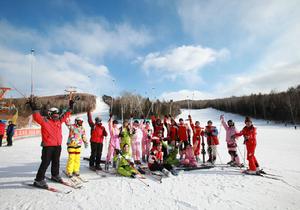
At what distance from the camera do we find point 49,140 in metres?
5.01

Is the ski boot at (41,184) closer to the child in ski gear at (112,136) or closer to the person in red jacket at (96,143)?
the person in red jacket at (96,143)

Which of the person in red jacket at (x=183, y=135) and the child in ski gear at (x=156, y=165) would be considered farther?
the person in red jacket at (x=183, y=135)

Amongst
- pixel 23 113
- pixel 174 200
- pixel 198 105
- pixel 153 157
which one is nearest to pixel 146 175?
pixel 153 157

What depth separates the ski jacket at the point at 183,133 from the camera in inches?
337

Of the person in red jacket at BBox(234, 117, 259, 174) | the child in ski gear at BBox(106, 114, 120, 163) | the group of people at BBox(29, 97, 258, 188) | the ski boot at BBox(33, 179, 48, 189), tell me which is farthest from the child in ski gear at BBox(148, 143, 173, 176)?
the ski boot at BBox(33, 179, 48, 189)

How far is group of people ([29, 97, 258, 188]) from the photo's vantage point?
5.08 m

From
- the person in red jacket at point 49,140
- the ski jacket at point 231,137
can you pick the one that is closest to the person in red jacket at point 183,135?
the ski jacket at point 231,137

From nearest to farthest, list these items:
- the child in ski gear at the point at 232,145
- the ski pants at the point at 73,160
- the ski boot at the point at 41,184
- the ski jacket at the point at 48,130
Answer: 1. the ski boot at the point at 41,184
2. the ski jacket at the point at 48,130
3. the ski pants at the point at 73,160
4. the child in ski gear at the point at 232,145

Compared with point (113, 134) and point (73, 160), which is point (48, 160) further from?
point (113, 134)

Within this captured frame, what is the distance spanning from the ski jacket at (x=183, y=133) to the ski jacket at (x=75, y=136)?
4.36 meters

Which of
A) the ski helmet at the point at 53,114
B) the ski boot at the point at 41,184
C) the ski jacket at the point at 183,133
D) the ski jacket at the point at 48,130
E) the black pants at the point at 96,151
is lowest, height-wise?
the ski boot at the point at 41,184

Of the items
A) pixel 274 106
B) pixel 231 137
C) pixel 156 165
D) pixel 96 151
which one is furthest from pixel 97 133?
pixel 274 106

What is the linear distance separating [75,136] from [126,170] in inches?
74.7

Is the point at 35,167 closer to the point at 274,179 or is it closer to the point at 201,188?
the point at 201,188
